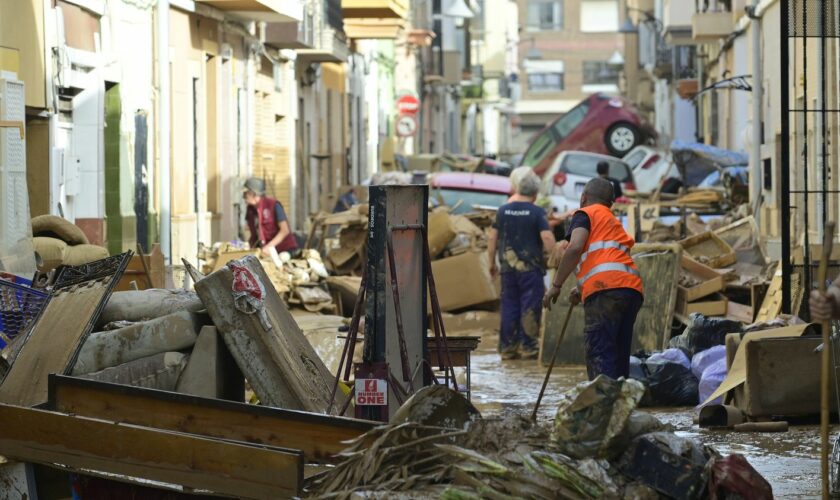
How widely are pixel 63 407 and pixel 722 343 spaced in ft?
18.9

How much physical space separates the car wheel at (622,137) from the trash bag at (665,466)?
1462 inches

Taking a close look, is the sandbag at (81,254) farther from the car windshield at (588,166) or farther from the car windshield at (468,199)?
the car windshield at (588,166)

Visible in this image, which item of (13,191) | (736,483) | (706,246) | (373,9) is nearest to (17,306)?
(13,191)

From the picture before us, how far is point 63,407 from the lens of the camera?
7.68 meters

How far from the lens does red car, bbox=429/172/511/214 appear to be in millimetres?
25094

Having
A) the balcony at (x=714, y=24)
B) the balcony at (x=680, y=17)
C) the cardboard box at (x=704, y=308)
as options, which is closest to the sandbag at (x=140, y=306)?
the cardboard box at (x=704, y=308)

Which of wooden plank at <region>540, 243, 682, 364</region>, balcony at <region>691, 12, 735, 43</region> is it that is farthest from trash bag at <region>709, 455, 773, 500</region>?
balcony at <region>691, 12, 735, 43</region>

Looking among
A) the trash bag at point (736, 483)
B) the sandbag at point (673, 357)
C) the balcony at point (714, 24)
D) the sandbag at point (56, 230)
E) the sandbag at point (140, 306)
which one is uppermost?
the balcony at point (714, 24)

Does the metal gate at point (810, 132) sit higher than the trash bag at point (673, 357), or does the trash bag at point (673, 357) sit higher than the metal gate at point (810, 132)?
the metal gate at point (810, 132)

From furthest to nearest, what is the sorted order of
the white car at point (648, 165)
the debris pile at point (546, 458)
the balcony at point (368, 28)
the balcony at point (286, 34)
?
the white car at point (648, 165), the balcony at point (368, 28), the balcony at point (286, 34), the debris pile at point (546, 458)

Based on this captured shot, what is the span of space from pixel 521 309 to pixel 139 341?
6544 mm

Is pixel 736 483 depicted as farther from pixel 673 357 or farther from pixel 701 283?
pixel 701 283

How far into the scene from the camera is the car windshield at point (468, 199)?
2498 cm

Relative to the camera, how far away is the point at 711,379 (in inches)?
438
